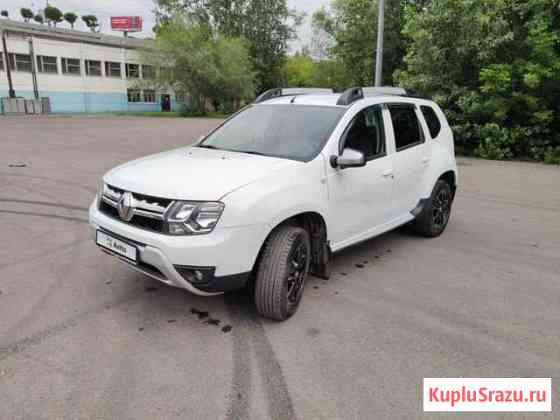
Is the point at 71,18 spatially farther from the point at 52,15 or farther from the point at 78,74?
the point at 78,74

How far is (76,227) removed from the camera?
5.78 meters

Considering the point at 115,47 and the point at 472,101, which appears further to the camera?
the point at 115,47

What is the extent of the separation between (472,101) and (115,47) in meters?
42.6

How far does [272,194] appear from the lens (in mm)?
3154

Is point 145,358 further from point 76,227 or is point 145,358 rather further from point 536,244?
point 536,244

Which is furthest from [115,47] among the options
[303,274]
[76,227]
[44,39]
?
[303,274]

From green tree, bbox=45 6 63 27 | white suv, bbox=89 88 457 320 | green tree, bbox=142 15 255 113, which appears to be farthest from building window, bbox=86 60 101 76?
green tree, bbox=45 6 63 27

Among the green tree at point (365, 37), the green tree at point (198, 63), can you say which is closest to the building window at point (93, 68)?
the green tree at point (198, 63)

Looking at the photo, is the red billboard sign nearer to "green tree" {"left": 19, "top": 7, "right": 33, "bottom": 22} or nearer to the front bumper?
"green tree" {"left": 19, "top": 7, "right": 33, "bottom": 22}

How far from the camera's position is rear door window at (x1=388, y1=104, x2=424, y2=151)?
15.1 feet

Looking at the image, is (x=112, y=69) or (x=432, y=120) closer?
(x=432, y=120)

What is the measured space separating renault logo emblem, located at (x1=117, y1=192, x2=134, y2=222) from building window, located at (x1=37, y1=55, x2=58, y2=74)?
45.1 m

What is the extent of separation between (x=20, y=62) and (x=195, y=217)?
4521 cm

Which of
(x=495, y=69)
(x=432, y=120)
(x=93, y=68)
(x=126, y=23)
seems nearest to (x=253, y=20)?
(x=93, y=68)
